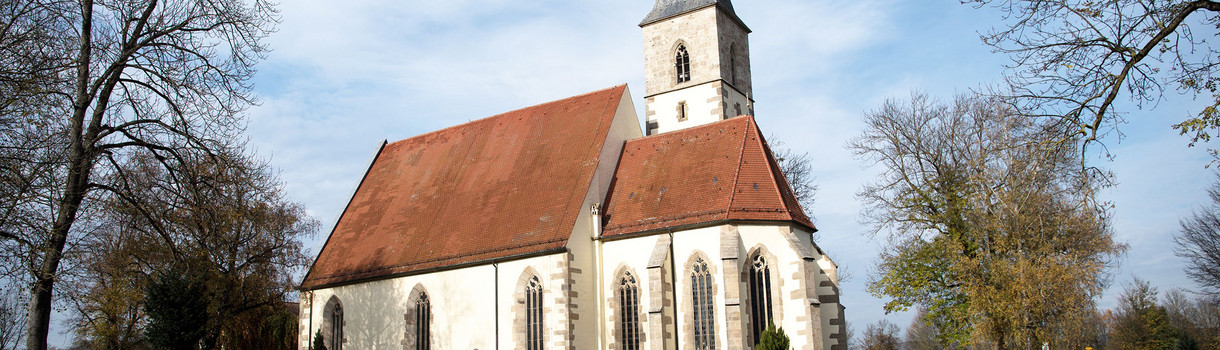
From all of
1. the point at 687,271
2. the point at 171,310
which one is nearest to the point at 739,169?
the point at 687,271

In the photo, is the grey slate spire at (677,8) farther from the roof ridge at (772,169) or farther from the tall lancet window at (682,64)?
the roof ridge at (772,169)

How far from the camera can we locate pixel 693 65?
2638 centimetres

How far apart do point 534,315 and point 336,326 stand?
7.81 meters

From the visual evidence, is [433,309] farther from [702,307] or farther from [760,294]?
[760,294]

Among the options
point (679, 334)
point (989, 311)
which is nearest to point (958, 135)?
point (989, 311)

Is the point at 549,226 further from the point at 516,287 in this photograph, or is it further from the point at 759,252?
the point at 759,252

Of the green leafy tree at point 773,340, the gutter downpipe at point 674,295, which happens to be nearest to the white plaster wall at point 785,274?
the green leafy tree at point 773,340

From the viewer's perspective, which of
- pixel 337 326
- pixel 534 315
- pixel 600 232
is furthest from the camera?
pixel 337 326

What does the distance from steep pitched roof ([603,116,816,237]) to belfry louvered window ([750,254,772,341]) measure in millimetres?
1108

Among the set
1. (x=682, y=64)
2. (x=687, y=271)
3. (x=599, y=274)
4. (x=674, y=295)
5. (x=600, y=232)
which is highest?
(x=682, y=64)

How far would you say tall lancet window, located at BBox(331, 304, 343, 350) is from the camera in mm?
26250

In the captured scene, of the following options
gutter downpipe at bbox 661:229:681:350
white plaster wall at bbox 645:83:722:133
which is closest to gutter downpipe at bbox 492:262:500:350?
gutter downpipe at bbox 661:229:681:350

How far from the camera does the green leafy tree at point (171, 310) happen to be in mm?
16984

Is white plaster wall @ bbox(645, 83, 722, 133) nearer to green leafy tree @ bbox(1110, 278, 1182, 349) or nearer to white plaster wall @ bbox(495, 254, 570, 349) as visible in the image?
white plaster wall @ bbox(495, 254, 570, 349)
